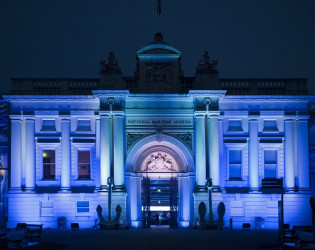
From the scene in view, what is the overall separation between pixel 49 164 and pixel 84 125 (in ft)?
11.0

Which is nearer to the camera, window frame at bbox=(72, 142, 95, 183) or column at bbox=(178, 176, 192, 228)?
column at bbox=(178, 176, 192, 228)

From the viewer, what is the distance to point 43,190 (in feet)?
125

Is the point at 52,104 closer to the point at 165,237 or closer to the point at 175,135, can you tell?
the point at 175,135

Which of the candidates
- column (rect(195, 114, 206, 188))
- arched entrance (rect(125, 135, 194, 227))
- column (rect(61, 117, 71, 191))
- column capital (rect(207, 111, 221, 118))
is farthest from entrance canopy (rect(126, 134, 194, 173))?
column (rect(61, 117, 71, 191))

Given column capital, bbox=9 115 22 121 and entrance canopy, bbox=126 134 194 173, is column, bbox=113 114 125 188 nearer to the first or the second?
entrance canopy, bbox=126 134 194 173

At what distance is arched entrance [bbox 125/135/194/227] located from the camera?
125 feet

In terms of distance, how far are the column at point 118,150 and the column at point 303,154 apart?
11.2 meters

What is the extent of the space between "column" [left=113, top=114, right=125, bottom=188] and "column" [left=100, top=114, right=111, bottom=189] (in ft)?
1.43

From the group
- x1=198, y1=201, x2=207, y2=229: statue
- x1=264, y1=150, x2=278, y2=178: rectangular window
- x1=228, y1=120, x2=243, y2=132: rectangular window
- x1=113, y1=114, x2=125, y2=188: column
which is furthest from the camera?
x1=228, y1=120, x2=243, y2=132: rectangular window

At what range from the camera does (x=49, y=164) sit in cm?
3862

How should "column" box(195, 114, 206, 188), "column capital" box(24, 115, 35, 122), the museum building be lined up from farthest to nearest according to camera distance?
"column capital" box(24, 115, 35, 122) → the museum building → "column" box(195, 114, 206, 188)

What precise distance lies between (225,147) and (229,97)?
3.21 metres

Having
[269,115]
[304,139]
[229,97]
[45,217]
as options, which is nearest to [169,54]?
[229,97]

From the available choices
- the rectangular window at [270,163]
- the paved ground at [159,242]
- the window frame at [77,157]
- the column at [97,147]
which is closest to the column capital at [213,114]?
the rectangular window at [270,163]
